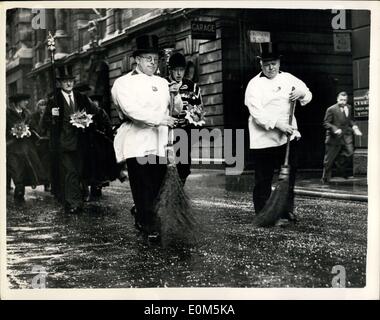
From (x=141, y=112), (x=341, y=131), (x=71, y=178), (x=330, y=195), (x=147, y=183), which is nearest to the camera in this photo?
(x=141, y=112)

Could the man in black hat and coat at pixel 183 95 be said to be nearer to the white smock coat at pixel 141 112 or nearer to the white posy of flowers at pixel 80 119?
the white smock coat at pixel 141 112

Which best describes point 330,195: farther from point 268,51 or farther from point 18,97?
Result: point 18,97

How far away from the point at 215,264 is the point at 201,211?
1.58 ft

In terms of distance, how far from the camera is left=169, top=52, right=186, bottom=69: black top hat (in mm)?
6094

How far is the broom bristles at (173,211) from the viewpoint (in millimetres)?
6031

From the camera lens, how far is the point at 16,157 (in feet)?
19.8

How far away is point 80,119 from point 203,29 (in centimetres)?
123

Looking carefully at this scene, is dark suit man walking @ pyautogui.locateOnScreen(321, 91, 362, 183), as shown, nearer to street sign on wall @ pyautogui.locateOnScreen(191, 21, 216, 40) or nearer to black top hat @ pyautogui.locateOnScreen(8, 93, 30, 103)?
street sign on wall @ pyautogui.locateOnScreen(191, 21, 216, 40)

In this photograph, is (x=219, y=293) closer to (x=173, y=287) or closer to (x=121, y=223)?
(x=173, y=287)

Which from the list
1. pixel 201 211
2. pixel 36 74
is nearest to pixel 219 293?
pixel 201 211

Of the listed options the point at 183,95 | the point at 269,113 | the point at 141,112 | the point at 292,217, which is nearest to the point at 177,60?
the point at 183,95

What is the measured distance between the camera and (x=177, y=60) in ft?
20.1

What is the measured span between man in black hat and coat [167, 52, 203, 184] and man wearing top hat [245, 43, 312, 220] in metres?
0.42

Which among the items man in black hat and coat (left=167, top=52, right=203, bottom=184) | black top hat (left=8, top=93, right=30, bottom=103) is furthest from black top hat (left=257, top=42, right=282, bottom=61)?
black top hat (left=8, top=93, right=30, bottom=103)
